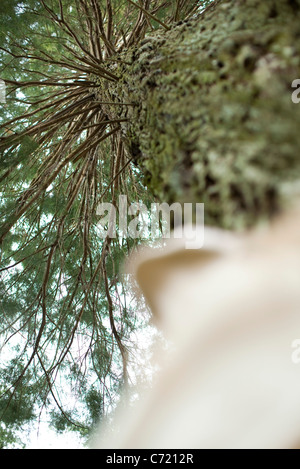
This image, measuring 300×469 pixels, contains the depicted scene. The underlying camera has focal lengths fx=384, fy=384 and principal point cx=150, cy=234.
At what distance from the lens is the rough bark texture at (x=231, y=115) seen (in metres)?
0.45

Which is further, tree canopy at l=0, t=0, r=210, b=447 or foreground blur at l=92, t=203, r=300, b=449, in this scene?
tree canopy at l=0, t=0, r=210, b=447

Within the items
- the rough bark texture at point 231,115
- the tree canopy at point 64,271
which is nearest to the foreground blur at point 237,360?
the rough bark texture at point 231,115

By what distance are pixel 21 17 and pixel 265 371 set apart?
2023mm

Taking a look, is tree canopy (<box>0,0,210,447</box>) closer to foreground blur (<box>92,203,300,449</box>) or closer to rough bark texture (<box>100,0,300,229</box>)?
rough bark texture (<box>100,0,300,229</box>)

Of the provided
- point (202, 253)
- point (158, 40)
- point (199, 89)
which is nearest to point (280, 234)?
point (202, 253)

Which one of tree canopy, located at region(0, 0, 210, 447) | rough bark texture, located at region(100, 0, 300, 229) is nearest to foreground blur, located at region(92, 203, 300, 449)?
rough bark texture, located at region(100, 0, 300, 229)

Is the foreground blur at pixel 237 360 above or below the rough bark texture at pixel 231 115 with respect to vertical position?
below

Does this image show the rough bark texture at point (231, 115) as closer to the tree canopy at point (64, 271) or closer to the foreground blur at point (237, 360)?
the foreground blur at point (237, 360)

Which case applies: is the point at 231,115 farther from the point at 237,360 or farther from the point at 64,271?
the point at 64,271

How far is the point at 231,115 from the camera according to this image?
21.0 inches

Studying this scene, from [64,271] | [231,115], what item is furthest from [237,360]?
[64,271]

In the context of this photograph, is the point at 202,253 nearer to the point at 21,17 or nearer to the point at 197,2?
the point at 197,2

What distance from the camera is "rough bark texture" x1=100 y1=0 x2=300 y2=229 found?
453mm

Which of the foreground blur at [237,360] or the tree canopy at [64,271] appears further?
the tree canopy at [64,271]
